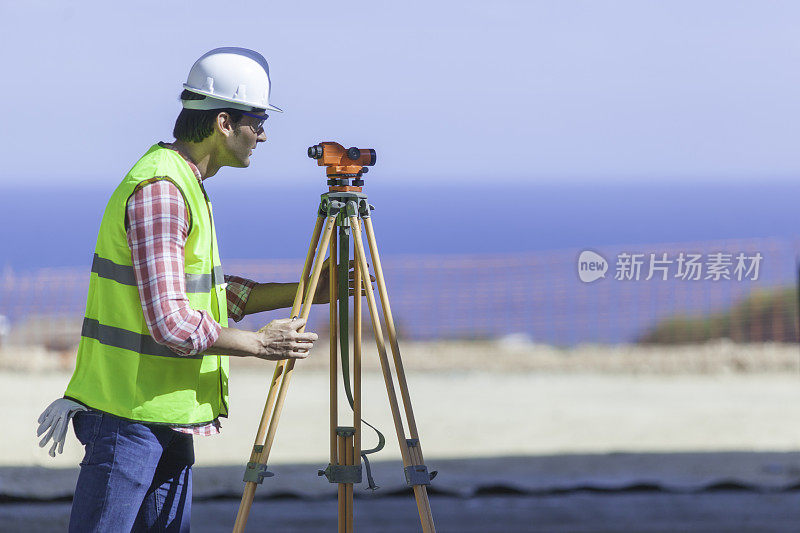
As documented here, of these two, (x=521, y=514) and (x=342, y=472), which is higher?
(x=342, y=472)

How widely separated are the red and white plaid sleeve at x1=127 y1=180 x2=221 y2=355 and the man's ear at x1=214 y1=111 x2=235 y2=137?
0.23 meters

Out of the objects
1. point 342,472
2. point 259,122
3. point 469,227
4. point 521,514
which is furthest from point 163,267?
point 469,227

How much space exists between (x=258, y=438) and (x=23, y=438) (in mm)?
4818

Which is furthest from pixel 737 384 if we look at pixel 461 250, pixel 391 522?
pixel 461 250

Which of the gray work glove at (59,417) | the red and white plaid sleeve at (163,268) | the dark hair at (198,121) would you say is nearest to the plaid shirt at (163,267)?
the red and white plaid sleeve at (163,268)

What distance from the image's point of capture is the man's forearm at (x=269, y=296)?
2.99 metres

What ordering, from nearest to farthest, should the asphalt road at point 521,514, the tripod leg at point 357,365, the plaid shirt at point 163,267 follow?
the plaid shirt at point 163,267 → the tripod leg at point 357,365 → the asphalt road at point 521,514

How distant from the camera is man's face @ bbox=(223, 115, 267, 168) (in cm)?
266

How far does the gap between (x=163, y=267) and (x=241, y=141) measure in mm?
416

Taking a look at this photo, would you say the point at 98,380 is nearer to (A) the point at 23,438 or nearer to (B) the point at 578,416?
(A) the point at 23,438

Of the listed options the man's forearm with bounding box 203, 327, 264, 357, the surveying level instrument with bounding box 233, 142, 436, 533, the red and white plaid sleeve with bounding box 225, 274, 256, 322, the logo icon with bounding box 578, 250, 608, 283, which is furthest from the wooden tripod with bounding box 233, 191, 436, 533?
the logo icon with bounding box 578, 250, 608, 283

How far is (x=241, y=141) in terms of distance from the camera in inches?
105

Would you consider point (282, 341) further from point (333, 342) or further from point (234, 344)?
point (333, 342)

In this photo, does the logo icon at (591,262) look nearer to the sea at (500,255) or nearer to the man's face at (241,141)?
the sea at (500,255)
